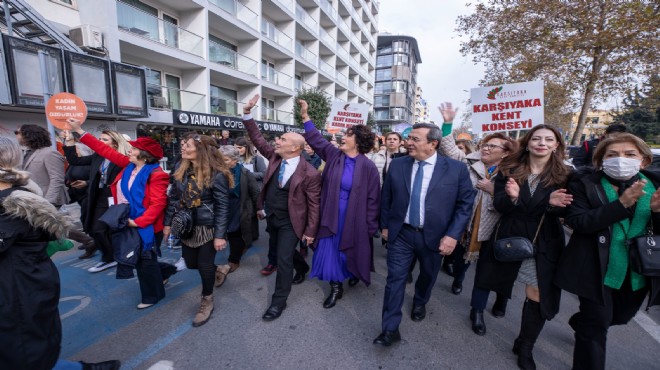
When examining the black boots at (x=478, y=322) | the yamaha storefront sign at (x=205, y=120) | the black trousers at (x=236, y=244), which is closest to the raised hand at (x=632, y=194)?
the black boots at (x=478, y=322)

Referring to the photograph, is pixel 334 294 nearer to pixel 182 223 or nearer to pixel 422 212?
pixel 422 212

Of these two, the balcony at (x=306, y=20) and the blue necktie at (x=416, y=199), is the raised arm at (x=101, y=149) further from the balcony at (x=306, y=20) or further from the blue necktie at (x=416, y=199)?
the balcony at (x=306, y=20)

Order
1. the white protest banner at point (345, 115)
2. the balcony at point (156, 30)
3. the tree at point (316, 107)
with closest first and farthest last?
the white protest banner at point (345, 115) → the balcony at point (156, 30) → the tree at point (316, 107)

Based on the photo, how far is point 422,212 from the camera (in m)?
2.66

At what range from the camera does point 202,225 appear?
287 cm

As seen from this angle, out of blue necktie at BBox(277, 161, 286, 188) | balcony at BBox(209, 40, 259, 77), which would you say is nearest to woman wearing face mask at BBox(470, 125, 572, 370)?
blue necktie at BBox(277, 161, 286, 188)

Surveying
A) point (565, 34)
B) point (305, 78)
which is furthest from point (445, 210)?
point (305, 78)

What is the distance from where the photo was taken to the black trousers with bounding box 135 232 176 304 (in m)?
3.07

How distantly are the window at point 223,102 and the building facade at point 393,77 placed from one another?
126ft

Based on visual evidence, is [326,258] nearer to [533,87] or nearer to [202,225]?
[202,225]

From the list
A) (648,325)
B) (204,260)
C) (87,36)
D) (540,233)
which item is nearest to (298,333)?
(204,260)

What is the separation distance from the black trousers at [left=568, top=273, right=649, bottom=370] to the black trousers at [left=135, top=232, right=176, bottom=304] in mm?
3714

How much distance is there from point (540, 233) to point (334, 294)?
2.07 meters

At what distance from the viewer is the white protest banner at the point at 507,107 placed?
4.14 m
